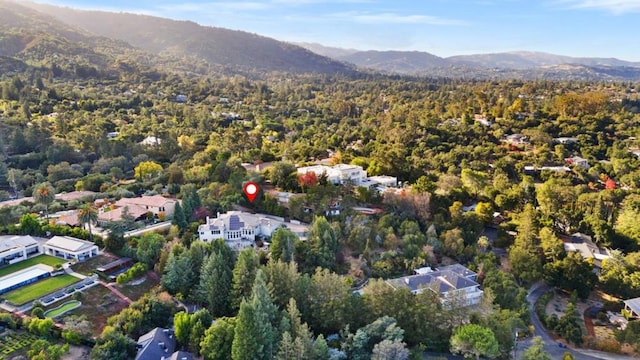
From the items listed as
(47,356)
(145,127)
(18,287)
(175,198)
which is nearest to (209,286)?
(47,356)

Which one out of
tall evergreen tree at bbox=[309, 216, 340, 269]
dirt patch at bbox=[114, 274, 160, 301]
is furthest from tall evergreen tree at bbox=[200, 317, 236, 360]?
tall evergreen tree at bbox=[309, 216, 340, 269]

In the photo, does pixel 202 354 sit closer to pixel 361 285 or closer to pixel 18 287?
pixel 361 285

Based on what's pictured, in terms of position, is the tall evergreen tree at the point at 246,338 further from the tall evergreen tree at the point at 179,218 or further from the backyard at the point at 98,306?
the tall evergreen tree at the point at 179,218

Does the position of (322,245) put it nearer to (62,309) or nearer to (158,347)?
(158,347)

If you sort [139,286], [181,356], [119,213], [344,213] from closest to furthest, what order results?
[181,356], [139,286], [119,213], [344,213]

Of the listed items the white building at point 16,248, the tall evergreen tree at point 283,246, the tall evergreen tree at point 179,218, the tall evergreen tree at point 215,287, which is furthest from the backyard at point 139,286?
the white building at point 16,248

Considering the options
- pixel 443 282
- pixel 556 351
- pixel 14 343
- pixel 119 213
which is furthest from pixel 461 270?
pixel 119 213
